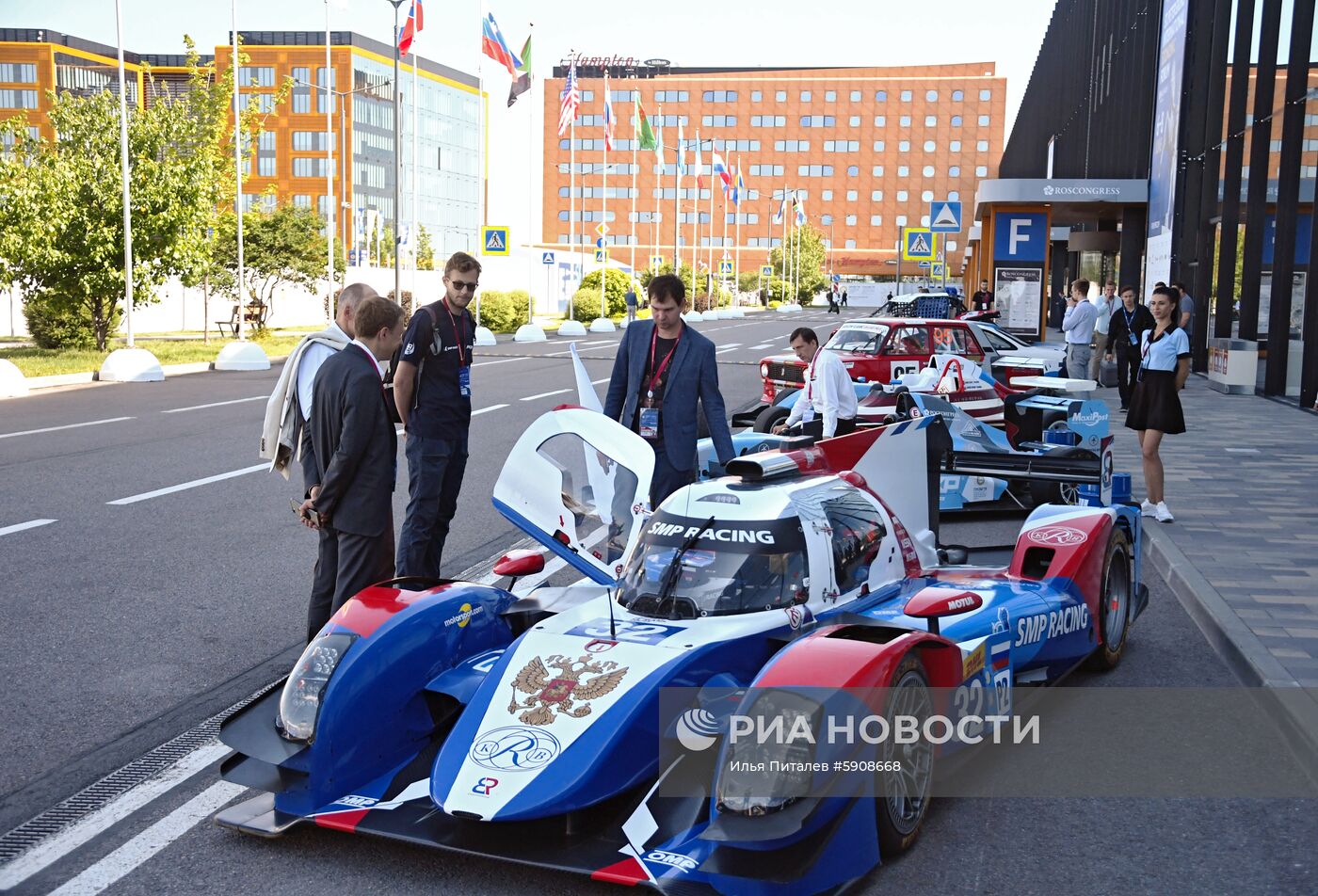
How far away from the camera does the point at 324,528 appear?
6.34m

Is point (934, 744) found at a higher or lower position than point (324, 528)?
lower

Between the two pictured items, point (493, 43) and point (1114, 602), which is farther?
point (493, 43)

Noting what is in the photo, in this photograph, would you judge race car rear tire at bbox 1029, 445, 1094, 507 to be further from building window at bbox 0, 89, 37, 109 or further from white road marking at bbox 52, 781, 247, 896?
building window at bbox 0, 89, 37, 109

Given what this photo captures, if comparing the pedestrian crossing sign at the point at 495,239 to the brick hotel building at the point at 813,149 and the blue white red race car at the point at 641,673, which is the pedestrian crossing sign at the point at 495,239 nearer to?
the blue white red race car at the point at 641,673

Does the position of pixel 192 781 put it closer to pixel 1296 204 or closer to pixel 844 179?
pixel 1296 204

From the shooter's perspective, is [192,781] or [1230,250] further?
[1230,250]

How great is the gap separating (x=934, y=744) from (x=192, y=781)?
2.96m

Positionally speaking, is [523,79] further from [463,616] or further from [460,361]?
[463,616]

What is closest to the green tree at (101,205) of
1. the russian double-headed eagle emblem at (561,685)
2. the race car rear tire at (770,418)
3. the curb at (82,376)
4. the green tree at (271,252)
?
the curb at (82,376)

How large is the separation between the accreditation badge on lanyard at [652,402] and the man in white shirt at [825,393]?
3.26 meters

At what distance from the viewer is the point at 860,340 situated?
64.5 feet

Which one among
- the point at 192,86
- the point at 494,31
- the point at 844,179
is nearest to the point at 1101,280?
the point at 494,31

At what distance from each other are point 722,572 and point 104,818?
252cm

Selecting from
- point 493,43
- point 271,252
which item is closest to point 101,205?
point 271,252
